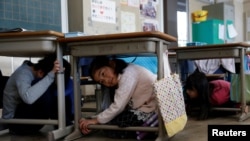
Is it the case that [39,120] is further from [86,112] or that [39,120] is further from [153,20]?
[153,20]

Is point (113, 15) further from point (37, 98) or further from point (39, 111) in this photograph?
point (37, 98)

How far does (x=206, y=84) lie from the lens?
273 cm

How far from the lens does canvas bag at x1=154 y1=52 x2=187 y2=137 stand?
162cm

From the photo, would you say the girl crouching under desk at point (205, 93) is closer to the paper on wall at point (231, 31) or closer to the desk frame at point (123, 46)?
the desk frame at point (123, 46)

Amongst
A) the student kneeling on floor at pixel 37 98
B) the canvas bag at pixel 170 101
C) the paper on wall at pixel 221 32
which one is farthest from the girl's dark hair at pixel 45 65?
the paper on wall at pixel 221 32

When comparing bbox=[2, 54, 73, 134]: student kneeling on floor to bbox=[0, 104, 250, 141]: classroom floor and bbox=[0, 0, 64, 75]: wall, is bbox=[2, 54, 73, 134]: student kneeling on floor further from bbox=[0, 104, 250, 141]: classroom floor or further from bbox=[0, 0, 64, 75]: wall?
bbox=[0, 0, 64, 75]: wall

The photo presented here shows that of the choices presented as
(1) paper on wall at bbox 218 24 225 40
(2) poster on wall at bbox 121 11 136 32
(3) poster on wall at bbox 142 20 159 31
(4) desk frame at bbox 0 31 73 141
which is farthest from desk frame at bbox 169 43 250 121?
(1) paper on wall at bbox 218 24 225 40

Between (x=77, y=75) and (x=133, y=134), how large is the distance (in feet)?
1.79

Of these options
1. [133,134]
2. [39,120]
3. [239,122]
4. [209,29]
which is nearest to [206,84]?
[239,122]

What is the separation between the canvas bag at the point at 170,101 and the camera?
162 centimetres

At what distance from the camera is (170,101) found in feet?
5.51

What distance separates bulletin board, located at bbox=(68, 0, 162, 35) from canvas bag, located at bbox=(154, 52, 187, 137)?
250 centimetres

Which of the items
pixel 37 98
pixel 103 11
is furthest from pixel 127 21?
pixel 37 98

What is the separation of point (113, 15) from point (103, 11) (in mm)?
227
